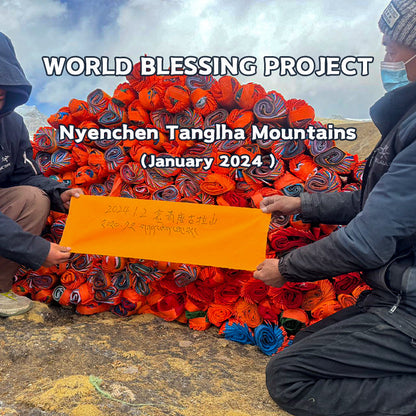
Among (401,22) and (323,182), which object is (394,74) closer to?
(401,22)

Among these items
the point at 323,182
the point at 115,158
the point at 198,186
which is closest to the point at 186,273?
the point at 198,186

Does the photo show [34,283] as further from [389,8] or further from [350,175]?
[389,8]

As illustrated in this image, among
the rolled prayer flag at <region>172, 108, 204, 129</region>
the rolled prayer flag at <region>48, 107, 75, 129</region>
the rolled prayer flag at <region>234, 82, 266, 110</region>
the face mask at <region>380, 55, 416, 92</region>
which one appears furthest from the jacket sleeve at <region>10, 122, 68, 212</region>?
the face mask at <region>380, 55, 416, 92</region>

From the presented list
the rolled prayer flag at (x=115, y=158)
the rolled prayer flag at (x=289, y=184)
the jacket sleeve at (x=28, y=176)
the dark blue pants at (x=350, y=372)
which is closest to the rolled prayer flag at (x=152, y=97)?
the rolled prayer flag at (x=115, y=158)

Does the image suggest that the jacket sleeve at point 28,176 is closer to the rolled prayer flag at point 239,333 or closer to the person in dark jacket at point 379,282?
the rolled prayer flag at point 239,333

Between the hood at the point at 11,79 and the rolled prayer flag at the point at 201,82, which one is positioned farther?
the rolled prayer flag at the point at 201,82

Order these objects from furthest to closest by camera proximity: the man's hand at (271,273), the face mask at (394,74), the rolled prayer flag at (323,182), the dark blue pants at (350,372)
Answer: the rolled prayer flag at (323,182) < the man's hand at (271,273) < the face mask at (394,74) < the dark blue pants at (350,372)

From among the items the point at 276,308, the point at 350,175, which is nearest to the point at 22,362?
the point at 276,308

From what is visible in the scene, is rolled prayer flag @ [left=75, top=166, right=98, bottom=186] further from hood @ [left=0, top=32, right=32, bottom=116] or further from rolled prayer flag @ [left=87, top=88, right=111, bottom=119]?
hood @ [left=0, top=32, right=32, bottom=116]
